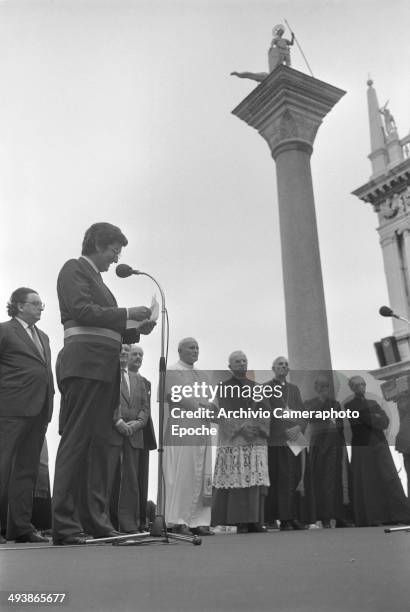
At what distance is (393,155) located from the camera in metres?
11.9

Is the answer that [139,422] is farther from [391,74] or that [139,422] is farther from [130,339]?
[391,74]

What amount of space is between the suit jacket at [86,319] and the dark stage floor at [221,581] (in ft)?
3.10

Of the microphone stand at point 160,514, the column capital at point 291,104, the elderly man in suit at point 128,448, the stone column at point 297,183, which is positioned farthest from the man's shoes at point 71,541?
the column capital at point 291,104

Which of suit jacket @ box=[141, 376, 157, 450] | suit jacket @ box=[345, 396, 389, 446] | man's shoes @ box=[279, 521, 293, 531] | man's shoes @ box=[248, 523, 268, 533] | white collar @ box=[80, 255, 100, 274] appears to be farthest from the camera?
suit jacket @ box=[345, 396, 389, 446]

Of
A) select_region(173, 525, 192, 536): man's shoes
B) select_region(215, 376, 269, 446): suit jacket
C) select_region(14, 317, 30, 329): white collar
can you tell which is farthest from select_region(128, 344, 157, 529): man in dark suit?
select_region(14, 317, 30, 329): white collar

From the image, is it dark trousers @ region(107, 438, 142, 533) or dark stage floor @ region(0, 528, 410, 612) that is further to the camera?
dark trousers @ region(107, 438, 142, 533)

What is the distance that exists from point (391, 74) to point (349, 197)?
6138mm

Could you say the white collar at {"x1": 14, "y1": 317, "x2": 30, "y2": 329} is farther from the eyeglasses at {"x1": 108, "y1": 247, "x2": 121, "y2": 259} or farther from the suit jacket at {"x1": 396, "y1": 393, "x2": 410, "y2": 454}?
the suit jacket at {"x1": 396, "y1": 393, "x2": 410, "y2": 454}

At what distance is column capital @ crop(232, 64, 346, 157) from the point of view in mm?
8008

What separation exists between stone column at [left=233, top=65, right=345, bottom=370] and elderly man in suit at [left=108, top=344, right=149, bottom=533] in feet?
9.65

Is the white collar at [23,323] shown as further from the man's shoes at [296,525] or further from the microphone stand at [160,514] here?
the man's shoes at [296,525]

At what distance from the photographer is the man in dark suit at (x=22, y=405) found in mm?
3352

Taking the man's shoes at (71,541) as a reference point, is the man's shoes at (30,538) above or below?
above

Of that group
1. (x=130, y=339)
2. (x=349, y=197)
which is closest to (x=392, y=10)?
(x=130, y=339)
